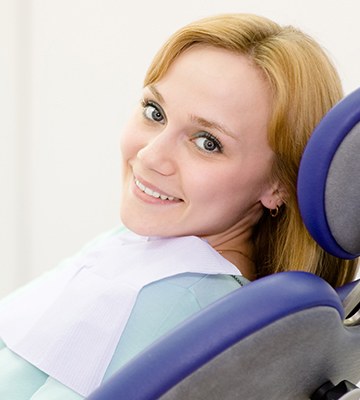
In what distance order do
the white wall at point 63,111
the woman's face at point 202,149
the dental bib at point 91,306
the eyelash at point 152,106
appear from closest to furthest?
1. the dental bib at point 91,306
2. the woman's face at point 202,149
3. the eyelash at point 152,106
4. the white wall at point 63,111

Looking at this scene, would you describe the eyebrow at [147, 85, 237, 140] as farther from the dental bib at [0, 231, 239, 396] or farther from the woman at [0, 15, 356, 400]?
the dental bib at [0, 231, 239, 396]

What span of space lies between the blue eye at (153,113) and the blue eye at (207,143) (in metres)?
0.11

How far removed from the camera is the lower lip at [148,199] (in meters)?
1.35

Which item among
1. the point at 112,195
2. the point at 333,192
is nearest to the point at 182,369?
the point at 333,192

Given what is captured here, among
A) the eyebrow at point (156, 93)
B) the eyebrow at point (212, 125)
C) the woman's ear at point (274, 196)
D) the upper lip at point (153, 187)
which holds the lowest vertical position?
the woman's ear at point (274, 196)

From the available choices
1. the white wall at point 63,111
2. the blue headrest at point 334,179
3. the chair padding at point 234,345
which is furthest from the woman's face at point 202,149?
the white wall at point 63,111

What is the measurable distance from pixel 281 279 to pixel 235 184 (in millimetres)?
434

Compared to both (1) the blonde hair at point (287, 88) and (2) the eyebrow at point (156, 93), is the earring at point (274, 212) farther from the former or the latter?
(2) the eyebrow at point (156, 93)

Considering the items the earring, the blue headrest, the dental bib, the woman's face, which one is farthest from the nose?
the blue headrest

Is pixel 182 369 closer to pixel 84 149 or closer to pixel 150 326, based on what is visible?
pixel 150 326

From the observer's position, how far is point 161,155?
1297mm

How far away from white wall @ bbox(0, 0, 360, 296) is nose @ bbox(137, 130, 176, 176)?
1.21 metres

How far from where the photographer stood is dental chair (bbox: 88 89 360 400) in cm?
84

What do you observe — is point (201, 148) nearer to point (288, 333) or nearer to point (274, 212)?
point (274, 212)
